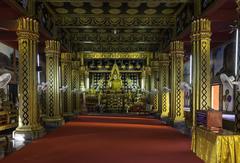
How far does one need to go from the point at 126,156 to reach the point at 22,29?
4.88m

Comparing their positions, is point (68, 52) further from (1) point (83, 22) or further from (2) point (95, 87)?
(2) point (95, 87)

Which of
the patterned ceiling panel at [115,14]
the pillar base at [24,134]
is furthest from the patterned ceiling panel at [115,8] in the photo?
the pillar base at [24,134]

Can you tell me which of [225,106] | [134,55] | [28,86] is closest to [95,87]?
[134,55]

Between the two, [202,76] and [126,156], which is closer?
[126,156]

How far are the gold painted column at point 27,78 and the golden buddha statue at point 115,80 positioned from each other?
1572 cm

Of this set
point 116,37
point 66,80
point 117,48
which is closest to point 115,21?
point 116,37

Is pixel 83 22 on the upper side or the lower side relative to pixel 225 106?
upper

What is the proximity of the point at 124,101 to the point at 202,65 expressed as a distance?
15.1 m

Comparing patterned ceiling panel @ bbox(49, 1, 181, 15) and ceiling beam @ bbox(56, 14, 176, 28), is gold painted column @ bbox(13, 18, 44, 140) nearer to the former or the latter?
patterned ceiling panel @ bbox(49, 1, 181, 15)

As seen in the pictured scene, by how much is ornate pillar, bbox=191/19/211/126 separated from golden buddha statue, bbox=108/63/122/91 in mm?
15798

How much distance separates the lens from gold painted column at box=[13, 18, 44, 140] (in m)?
9.01

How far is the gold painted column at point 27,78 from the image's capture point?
9.01 meters

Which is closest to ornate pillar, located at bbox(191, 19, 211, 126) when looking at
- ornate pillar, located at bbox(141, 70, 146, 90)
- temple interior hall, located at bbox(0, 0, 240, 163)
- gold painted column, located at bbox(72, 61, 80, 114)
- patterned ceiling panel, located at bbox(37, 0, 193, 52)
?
temple interior hall, located at bbox(0, 0, 240, 163)

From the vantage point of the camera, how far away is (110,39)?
59.5ft
